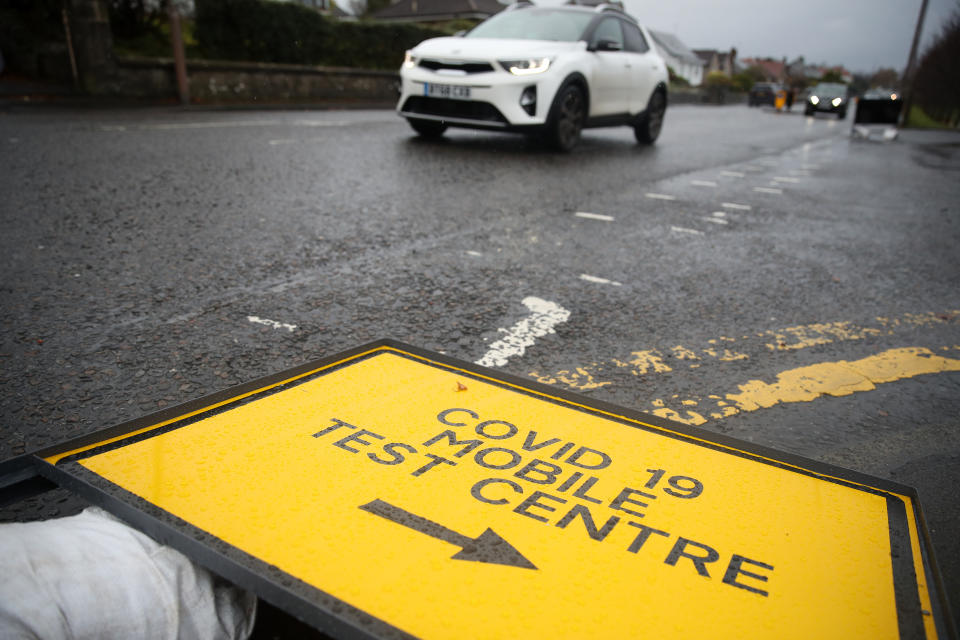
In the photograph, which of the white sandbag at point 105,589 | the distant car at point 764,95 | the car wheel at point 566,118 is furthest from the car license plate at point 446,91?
the distant car at point 764,95

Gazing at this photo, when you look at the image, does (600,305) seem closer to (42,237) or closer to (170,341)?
(170,341)

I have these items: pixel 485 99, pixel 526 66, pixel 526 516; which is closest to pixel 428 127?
pixel 485 99

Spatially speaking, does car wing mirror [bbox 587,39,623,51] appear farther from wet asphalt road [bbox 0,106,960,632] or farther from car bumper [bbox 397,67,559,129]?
wet asphalt road [bbox 0,106,960,632]

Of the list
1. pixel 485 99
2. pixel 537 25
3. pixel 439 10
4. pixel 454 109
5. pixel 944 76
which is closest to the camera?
pixel 485 99

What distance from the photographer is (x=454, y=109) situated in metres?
6.92

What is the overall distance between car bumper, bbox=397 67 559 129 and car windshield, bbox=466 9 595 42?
957 millimetres

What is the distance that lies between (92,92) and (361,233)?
1128 cm

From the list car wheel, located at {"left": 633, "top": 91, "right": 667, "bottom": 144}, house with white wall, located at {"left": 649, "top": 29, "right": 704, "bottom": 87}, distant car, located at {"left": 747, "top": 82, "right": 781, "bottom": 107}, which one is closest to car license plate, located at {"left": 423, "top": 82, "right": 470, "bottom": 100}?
car wheel, located at {"left": 633, "top": 91, "right": 667, "bottom": 144}

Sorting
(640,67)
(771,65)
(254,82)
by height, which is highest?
(771,65)

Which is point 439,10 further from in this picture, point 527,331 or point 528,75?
point 527,331

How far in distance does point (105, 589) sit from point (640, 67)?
29.2ft

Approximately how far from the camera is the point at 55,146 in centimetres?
575

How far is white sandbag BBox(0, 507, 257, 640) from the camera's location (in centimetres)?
96

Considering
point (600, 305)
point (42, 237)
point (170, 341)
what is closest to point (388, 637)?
point (170, 341)
